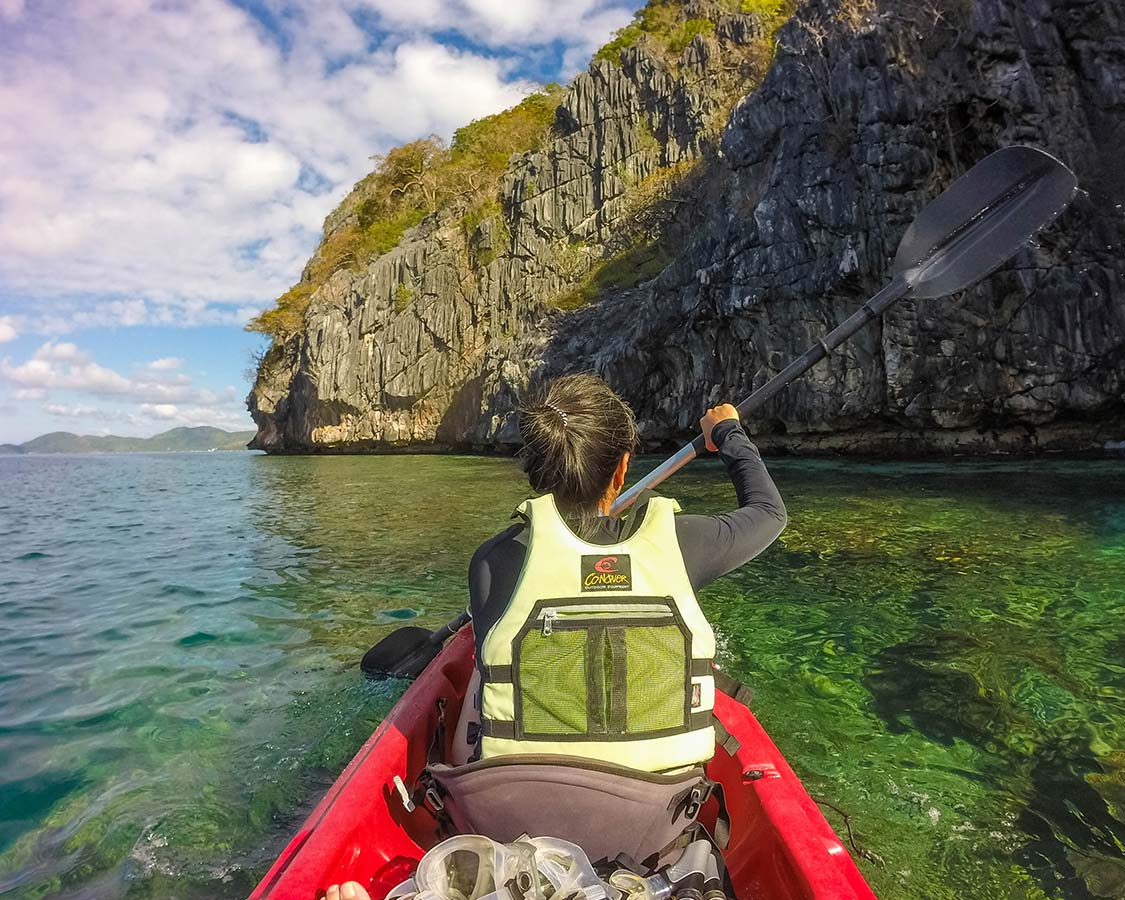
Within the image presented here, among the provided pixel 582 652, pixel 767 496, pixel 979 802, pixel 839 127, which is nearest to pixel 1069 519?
pixel 979 802

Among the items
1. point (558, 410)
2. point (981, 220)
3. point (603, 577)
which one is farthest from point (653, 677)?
point (981, 220)

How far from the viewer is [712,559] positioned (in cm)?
223

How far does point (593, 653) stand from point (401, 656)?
11.5ft

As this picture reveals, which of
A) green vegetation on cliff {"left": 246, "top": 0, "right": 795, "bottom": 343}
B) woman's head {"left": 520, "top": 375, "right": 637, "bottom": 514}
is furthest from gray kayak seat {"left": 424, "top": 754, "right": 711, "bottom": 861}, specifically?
green vegetation on cliff {"left": 246, "top": 0, "right": 795, "bottom": 343}

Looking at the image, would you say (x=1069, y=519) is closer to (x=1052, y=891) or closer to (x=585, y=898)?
(x=1052, y=891)

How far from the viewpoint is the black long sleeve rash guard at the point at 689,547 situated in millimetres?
2152

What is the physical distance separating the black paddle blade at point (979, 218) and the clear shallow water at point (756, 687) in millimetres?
2918

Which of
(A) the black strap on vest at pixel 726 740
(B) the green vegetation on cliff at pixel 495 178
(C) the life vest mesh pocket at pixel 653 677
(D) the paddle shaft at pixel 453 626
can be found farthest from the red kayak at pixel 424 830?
(B) the green vegetation on cliff at pixel 495 178

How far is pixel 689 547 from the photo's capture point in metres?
2.21

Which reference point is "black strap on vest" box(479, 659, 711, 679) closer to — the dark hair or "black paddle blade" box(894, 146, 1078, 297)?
the dark hair

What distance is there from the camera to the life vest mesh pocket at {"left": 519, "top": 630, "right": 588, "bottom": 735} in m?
2.01

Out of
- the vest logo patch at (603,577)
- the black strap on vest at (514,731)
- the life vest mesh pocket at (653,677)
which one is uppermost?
the vest logo patch at (603,577)

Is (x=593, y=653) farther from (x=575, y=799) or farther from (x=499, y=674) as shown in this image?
(x=575, y=799)

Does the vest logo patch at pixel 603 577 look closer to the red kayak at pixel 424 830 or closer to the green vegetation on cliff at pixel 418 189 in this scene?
the red kayak at pixel 424 830
